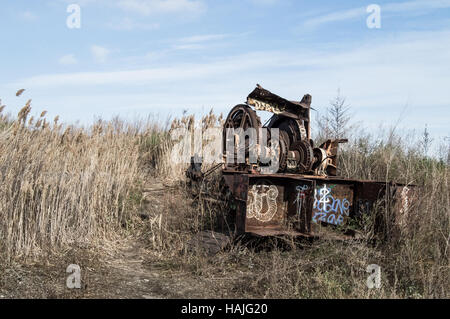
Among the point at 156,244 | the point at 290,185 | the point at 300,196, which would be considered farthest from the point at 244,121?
the point at 156,244

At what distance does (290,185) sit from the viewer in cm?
650

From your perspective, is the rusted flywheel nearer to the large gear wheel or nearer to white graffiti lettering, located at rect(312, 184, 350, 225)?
the large gear wheel

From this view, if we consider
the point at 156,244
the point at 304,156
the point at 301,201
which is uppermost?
the point at 304,156

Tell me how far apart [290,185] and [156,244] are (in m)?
2.55

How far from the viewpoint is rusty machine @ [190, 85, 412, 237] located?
6156 millimetres

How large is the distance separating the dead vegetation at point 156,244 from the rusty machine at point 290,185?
33 centimetres

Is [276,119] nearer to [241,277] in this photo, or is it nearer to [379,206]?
[379,206]

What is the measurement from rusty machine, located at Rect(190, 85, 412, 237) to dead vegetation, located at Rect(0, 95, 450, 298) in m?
0.33

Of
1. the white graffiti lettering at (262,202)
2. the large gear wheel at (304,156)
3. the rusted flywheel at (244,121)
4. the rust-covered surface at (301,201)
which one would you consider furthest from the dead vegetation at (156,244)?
the large gear wheel at (304,156)

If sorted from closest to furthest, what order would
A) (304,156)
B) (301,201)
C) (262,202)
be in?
(301,201) → (262,202) → (304,156)

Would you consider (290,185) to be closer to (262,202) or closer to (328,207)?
(262,202)

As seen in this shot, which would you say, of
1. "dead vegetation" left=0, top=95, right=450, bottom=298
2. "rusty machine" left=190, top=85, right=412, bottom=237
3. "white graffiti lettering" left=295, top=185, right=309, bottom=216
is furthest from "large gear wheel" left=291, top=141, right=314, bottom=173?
"dead vegetation" left=0, top=95, right=450, bottom=298

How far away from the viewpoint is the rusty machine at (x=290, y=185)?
6.16 m

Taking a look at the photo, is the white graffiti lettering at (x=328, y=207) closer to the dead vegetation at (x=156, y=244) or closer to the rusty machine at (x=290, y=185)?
the rusty machine at (x=290, y=185)
